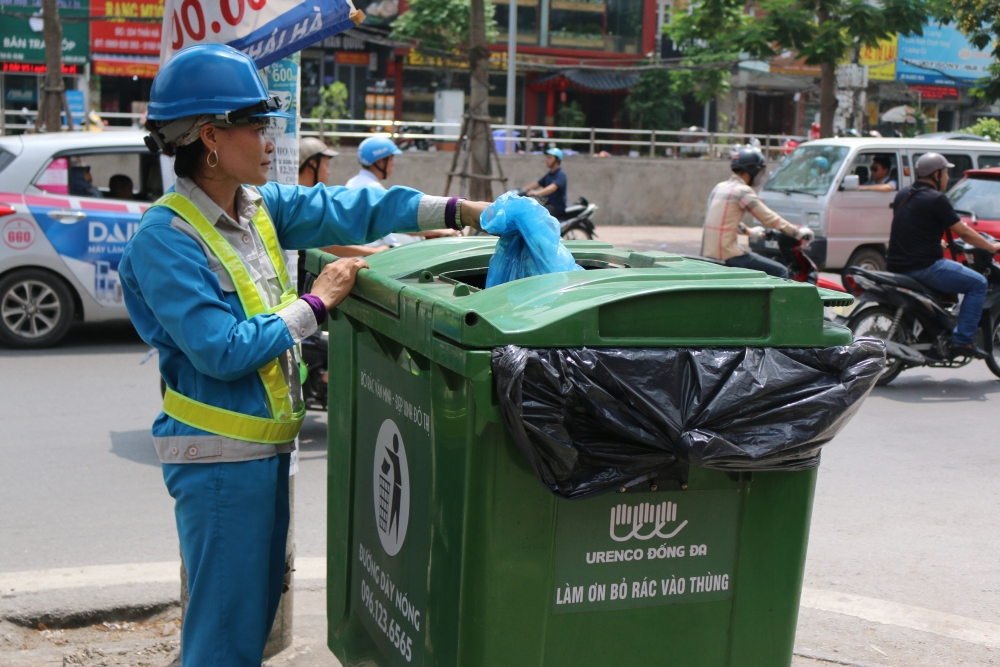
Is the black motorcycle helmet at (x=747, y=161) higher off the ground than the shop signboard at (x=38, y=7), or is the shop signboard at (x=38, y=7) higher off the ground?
the shop signboard at (x=38, y=7)

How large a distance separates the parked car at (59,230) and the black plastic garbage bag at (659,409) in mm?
6926

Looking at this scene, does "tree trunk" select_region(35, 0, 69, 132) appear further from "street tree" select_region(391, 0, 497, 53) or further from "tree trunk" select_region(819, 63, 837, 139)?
"street tree" select_region(391, 0, 497, 53)

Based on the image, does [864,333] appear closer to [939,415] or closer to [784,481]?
[939,415]

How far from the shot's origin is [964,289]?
7531 millimetres

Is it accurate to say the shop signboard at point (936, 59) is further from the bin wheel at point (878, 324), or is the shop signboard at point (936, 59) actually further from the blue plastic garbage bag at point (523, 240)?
the blue plastic garbage bag at point (523, 240)

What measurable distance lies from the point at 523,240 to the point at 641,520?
75 cm

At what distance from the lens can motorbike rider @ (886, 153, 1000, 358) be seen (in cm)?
753

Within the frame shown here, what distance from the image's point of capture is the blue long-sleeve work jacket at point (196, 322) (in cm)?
221

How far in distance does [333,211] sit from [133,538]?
2.52 metres

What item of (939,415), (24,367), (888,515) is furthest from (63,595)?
(939,415)

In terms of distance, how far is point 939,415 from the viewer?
7.08m

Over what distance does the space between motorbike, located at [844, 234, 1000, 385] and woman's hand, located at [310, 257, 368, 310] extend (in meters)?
5.81

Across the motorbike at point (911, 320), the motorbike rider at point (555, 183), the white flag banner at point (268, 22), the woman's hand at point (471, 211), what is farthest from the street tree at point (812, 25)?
the woman's hand at point (471, 211)

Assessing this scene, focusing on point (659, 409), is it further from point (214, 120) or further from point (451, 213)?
point (214, 120)
